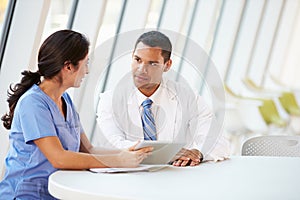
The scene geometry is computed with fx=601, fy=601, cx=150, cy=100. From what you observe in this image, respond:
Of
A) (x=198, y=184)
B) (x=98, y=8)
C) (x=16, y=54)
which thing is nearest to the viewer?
(x=198, y=184)

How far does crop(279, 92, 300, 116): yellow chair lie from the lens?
22.2ft

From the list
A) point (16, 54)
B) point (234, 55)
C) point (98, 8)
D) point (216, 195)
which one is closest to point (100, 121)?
point (216, 195)

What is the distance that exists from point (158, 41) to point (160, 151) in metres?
0.34

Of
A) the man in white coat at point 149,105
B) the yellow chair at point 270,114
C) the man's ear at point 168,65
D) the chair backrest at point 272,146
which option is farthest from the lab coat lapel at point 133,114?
the yellow chair at point 270,114

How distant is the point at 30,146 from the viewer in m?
1.87

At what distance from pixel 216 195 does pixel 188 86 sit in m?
0.52

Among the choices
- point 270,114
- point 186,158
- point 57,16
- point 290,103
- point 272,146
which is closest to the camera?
point 186,158

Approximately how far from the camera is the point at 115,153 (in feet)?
6.41

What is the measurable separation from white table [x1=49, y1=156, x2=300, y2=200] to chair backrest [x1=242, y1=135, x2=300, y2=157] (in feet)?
1.85

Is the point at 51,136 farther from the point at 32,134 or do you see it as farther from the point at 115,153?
the point at 115,153

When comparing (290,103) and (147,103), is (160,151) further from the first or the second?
(290,103)

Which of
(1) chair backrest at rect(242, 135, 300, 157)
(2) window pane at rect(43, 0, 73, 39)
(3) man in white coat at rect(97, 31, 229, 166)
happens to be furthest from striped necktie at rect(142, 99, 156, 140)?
(2) window pane at rect(43, 0, 73, 39)

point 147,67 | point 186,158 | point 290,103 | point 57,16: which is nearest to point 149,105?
point 147,67

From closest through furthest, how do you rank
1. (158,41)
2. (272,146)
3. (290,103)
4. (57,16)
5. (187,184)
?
1. (187,184)
2. (158,41)
3. (272,146)
4. (57,16)
5. (290,103)
